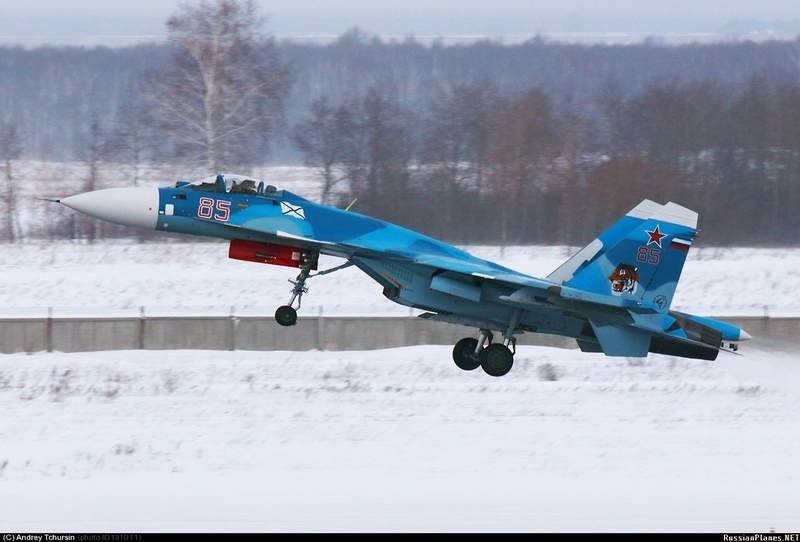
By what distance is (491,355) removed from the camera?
55.9ft

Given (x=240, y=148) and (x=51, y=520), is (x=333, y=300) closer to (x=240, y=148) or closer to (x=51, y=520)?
(x=240, y=148)

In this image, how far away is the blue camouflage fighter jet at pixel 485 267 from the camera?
52.3ft

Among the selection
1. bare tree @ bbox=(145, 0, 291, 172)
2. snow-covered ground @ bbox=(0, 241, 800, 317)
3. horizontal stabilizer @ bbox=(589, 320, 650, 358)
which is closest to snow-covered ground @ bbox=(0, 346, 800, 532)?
horizontal stabilizer @ bbox=(589, 320, 650, 358)

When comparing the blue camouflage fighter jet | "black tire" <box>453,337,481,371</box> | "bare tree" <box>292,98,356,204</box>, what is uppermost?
"bare tree" <box>292,98,356,204</box>

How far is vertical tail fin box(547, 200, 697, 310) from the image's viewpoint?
16453mm

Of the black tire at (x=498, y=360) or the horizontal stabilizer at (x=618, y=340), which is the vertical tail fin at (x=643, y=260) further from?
Result: the black tire at (x=498, y=360)

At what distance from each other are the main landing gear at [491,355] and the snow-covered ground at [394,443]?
94cm

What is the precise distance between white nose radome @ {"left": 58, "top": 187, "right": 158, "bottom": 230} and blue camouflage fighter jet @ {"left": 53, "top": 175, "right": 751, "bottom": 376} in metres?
0.08

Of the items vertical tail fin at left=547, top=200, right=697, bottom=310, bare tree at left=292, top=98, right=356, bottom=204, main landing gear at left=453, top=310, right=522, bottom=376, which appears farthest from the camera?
bare tree at left=292, top=98, right=356, bottom=204

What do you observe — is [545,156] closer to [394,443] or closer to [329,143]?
[329,143]

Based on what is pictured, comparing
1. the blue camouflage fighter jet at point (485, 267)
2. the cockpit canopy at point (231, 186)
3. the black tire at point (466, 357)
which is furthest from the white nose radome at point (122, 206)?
the black tire at point (466, 357)

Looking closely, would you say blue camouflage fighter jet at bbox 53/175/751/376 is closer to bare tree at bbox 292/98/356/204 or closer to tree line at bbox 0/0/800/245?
tree line at bbox 0/0/800/245

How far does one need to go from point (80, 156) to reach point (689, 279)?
26782 millimetres

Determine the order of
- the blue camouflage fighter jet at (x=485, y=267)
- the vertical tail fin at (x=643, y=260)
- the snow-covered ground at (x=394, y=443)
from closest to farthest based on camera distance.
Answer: the snow-covered ground at (x=394, y=443) < the blue camouflage fighter jet at (x=485, y=267) < the vertical tail fin at (x=643, y=260)
